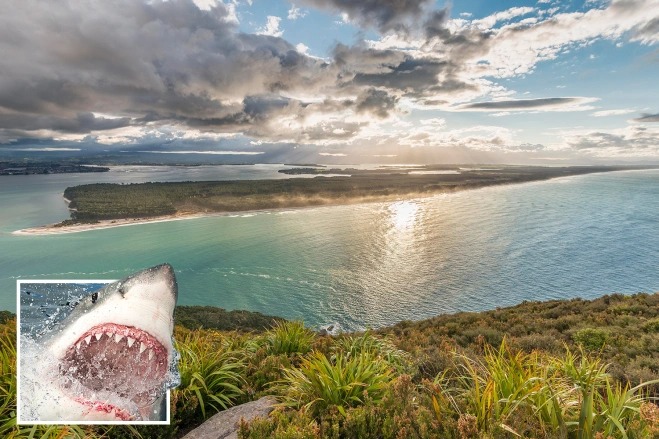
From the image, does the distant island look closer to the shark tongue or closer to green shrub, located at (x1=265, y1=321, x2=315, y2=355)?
green shrub, located at (x1=265, y1=321, x2=315, y2=355)

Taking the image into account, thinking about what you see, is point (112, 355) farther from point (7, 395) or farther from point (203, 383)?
point (7, 395)

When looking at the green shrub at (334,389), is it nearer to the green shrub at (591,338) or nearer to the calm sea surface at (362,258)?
the green shrub at (591,338)

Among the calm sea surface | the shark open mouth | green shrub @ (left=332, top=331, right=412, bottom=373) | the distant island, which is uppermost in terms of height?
the shark open mouth

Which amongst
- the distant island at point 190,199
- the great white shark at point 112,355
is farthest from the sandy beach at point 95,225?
the great white shark at point 112,355

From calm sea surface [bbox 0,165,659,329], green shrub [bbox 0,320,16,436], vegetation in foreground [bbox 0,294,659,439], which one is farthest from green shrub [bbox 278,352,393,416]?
calm sea surface [bbox 0,165,659,329]

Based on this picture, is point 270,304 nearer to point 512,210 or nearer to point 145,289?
point 145,289

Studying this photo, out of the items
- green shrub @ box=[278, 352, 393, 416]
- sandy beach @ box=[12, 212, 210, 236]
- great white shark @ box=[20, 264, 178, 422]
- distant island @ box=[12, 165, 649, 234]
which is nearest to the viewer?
great white shark @ box=[20, 264, 178, 422]

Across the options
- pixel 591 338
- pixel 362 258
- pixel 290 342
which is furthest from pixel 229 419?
pixel 362 258
